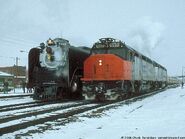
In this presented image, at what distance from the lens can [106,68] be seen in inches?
820

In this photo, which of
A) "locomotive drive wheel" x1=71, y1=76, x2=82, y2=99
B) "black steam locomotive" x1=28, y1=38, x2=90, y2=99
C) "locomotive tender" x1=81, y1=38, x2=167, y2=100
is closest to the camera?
"locomotive tender" x1=81, y1=38, x2=167, y2=100

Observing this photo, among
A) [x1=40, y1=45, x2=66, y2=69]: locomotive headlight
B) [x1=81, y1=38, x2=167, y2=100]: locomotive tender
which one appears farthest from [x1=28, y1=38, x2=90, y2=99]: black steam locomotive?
[x1=81, y1=38, x2=167, y2=100]: locomotive tender

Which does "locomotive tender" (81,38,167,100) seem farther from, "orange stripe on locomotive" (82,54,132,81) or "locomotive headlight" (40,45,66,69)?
"locomotive headlight" (40,45,66,69)

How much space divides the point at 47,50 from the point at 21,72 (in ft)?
318

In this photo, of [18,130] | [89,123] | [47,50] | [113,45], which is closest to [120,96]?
[113,45]

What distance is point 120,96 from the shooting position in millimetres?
21094

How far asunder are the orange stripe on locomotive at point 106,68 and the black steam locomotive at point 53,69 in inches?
51.3

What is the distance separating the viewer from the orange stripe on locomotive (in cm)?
2059

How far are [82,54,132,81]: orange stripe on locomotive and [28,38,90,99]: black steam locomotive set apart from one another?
1302 mm

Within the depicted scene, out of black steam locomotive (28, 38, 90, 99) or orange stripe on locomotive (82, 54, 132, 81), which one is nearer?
orange stripe on locomotive (82, 54, 132, 81)

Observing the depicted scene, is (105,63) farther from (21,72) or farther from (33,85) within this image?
(21,72)

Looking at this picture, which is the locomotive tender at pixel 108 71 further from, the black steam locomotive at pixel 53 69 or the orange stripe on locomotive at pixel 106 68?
the black steam locomotive at pixel 53 69

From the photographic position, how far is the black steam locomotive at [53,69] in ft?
71.6

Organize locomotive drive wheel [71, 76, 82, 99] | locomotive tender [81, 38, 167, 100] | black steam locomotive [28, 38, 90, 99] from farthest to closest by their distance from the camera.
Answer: locomotive drive wheel [71, 76, 82, 99]
black steam locomotive [28, 38, 90, 99]
locomotive tender [81, 38, 167, 100]
